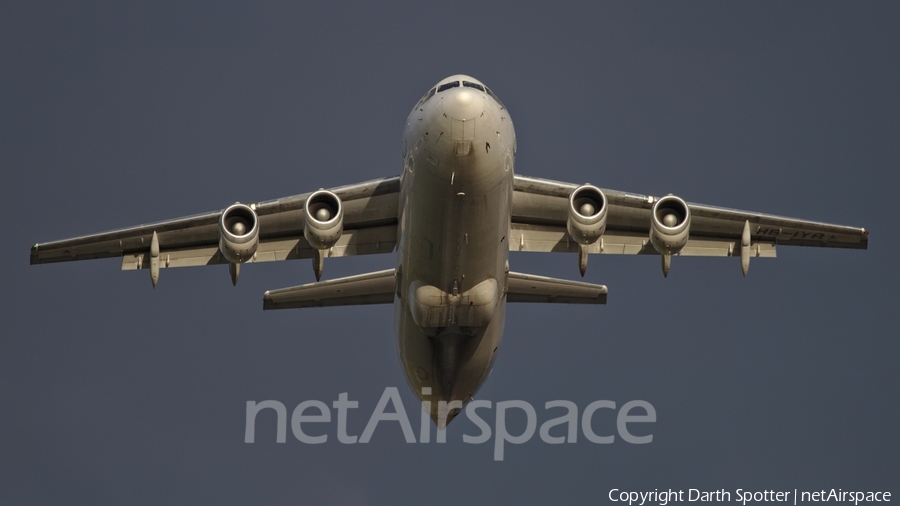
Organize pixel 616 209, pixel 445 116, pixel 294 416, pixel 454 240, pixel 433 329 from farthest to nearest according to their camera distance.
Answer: pixel 294 416
pixel 616 209
pixel 433 329
pixel 454 240
pixel 445 116

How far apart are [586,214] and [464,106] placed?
13.5 feet

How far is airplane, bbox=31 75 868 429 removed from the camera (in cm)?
2217

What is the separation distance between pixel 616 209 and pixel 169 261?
8812 millimetres

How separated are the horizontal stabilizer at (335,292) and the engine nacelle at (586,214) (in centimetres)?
387

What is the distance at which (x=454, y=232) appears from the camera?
22766 mm

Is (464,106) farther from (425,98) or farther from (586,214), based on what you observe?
(586,214)

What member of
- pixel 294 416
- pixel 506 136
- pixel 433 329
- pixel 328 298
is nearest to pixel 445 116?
pixel 506 136

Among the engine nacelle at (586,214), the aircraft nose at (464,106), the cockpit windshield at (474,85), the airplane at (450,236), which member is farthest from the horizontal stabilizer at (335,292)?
the aircraft nose at (464,106)

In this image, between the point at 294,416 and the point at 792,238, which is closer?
the point at 792,238

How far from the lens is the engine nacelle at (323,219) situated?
24047 millimetres

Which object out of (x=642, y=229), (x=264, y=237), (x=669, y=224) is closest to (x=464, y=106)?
(x=669, y=224)

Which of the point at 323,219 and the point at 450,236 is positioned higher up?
the point at 323,219

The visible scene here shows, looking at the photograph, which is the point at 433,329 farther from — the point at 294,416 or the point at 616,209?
the point at 294,416

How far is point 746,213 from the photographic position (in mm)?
26469
